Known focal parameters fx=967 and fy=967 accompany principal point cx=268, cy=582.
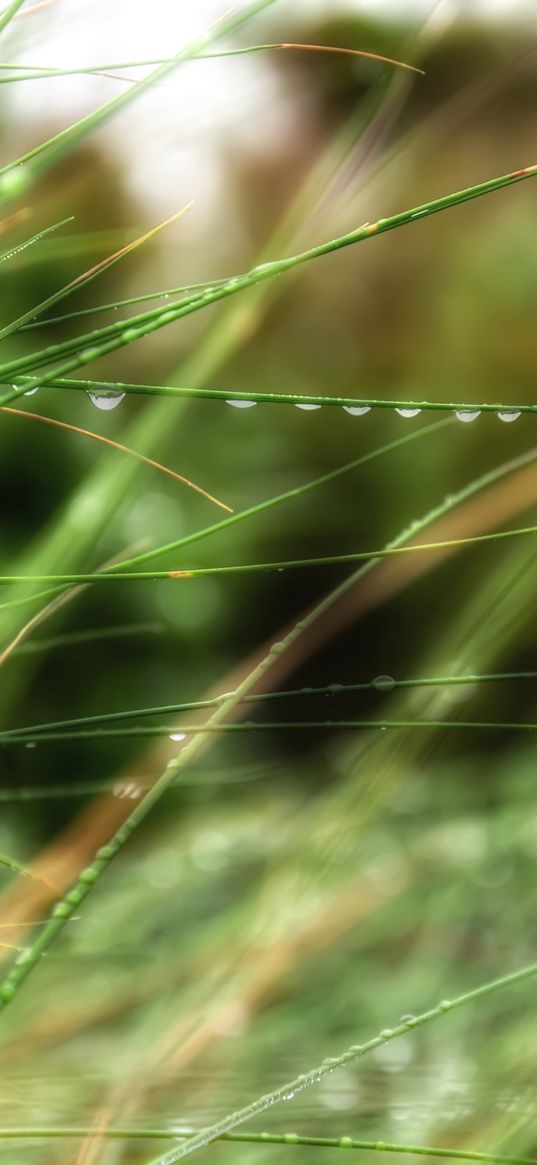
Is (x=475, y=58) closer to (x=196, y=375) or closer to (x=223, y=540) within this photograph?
(x=223, y=540)

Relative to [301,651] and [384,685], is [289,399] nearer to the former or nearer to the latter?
[384,685]

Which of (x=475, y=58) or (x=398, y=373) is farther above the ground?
(x=475, y=58)

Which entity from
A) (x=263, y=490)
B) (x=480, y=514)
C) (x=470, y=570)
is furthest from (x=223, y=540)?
(x=480, y=514)

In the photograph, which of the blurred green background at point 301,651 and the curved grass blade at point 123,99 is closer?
the curved grass blade at point 123,99

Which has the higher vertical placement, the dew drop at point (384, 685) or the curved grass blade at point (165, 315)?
the curved grass blade at point (165, 315)

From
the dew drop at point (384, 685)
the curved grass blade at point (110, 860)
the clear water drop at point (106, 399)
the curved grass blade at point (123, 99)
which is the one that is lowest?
the curved grass blade at point (110, 860)

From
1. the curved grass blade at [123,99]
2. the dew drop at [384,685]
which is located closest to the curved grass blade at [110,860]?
the dew drop at [384,685]

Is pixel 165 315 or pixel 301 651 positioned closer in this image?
pixel 165 315

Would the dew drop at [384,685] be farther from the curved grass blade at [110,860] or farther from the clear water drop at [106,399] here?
the clear water drop at [106,399]

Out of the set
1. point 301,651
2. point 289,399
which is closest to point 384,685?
point 289,399
